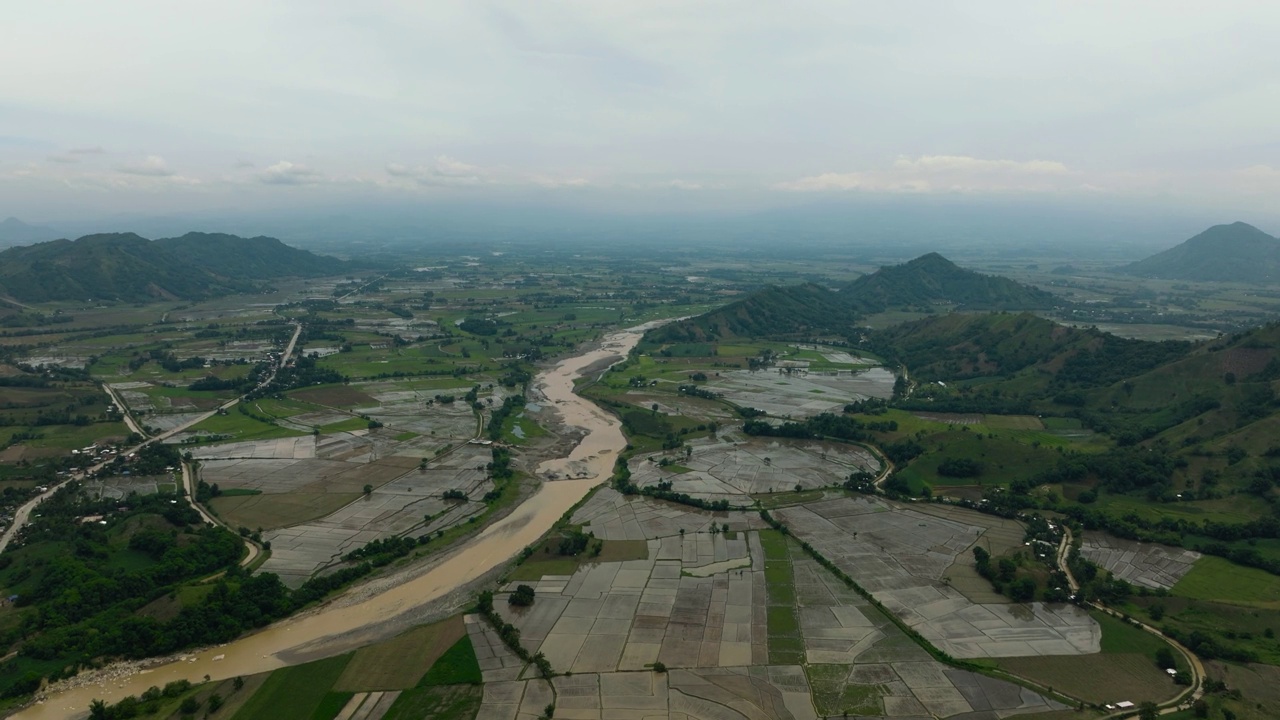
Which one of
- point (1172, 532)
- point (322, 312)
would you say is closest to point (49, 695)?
point (1172, 532)

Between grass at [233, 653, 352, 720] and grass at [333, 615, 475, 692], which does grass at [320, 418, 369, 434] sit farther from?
grass at [233, 653, 352, 720]

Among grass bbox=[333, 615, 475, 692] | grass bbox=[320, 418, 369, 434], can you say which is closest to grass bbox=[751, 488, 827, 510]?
grass bbox=[333, 615, 475, 692]

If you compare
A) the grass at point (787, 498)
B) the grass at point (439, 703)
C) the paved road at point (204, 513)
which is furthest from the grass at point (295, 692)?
the grass at point (787, 498)

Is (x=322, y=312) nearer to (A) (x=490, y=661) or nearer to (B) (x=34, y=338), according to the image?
(B) (x=34, y=338)

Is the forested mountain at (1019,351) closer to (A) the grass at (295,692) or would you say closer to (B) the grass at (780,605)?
(B) the grass at (780,605)

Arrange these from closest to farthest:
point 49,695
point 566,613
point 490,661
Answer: point 49,695 → point 490,661 → point 566,613

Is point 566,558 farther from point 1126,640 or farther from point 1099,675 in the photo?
point 1126,640

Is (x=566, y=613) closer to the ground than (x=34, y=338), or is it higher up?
closer to the ground
